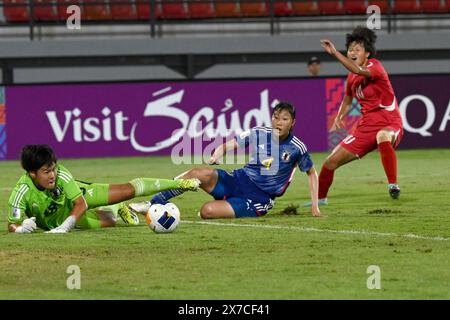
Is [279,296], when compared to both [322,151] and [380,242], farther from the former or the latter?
[322,151]

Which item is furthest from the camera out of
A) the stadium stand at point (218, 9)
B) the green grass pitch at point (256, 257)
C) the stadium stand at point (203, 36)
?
the stadium stand at point (218, 9)

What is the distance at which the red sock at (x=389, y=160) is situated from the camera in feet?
44.5

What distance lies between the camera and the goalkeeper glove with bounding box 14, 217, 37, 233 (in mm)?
10664

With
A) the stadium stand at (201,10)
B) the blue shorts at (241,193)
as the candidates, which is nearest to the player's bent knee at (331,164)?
the blue shorts at (241,193)

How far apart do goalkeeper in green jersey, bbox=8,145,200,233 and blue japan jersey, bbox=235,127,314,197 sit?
97 cm

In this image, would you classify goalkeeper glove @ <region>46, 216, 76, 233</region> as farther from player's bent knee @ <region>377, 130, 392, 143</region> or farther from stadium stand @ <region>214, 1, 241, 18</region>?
stadium stand @ <region>214, 1, 241, 18</region>

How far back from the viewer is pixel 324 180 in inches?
532

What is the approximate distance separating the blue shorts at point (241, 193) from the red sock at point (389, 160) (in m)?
2.24

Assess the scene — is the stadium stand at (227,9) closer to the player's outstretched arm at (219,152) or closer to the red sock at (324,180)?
the red sock at (324,180)

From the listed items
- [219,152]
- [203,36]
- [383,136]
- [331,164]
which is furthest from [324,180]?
[203,36]

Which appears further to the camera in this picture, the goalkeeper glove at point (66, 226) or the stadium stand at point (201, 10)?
the stadium stand at point (201, 10)
